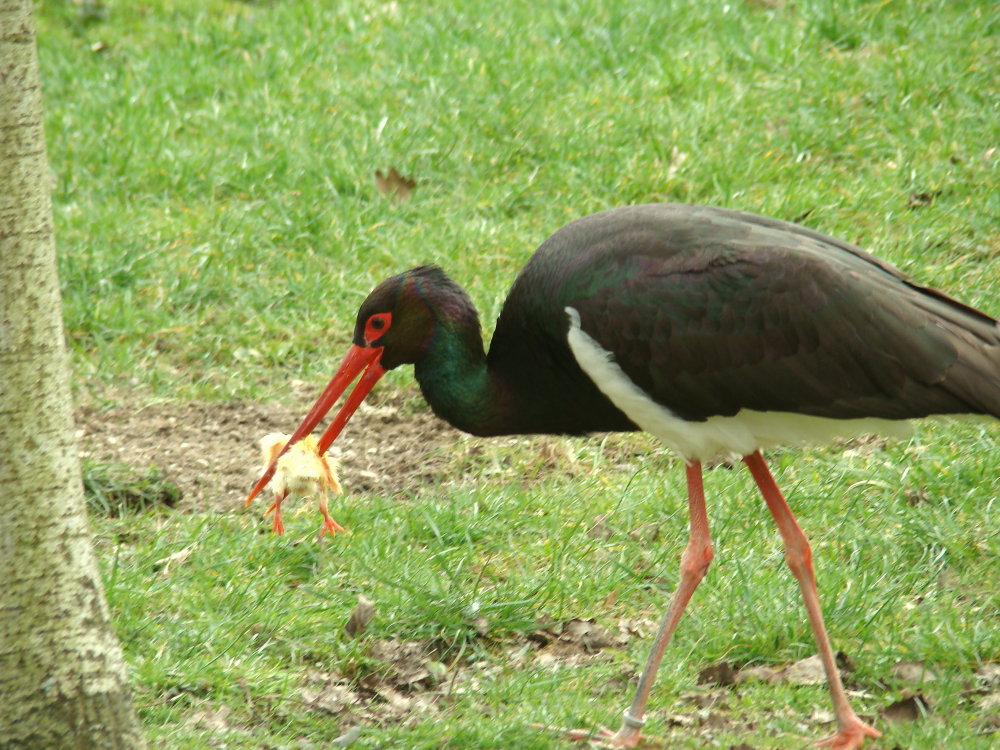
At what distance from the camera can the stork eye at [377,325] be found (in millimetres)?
4543

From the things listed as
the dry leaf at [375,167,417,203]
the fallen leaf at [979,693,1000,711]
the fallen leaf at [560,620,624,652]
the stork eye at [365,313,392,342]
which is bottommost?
the fallen leaf at [560,620,624,652]

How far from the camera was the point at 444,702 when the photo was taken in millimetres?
4191

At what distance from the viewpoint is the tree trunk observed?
3.16 m

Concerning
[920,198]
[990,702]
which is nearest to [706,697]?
[990,702]

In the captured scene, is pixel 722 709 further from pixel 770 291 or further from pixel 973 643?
pixel 770 291

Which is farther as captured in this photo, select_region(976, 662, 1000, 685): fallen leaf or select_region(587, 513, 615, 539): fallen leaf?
select_region(587, 513, 615, 539): fallen leaf

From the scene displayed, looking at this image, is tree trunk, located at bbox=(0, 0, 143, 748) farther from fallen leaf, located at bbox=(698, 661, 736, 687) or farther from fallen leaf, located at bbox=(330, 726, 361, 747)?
fallen leaf, located at bbox=(698, 661, 736, 687)

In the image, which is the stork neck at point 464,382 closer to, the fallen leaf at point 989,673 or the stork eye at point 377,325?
the stork eye at point 377,325

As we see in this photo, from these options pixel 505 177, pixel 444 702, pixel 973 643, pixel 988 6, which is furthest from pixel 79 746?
pixel 988 6

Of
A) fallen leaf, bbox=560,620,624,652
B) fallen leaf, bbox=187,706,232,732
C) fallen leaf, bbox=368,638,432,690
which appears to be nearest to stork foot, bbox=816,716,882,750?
fallen leaf, bbox=560,620,624,652

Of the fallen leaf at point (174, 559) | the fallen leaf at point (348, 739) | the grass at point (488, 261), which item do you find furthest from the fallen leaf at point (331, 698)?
the fallen leaf at point (174, 559)

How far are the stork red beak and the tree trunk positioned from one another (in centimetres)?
122

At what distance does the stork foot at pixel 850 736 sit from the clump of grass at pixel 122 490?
274 cm

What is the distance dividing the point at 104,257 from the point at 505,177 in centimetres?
213
